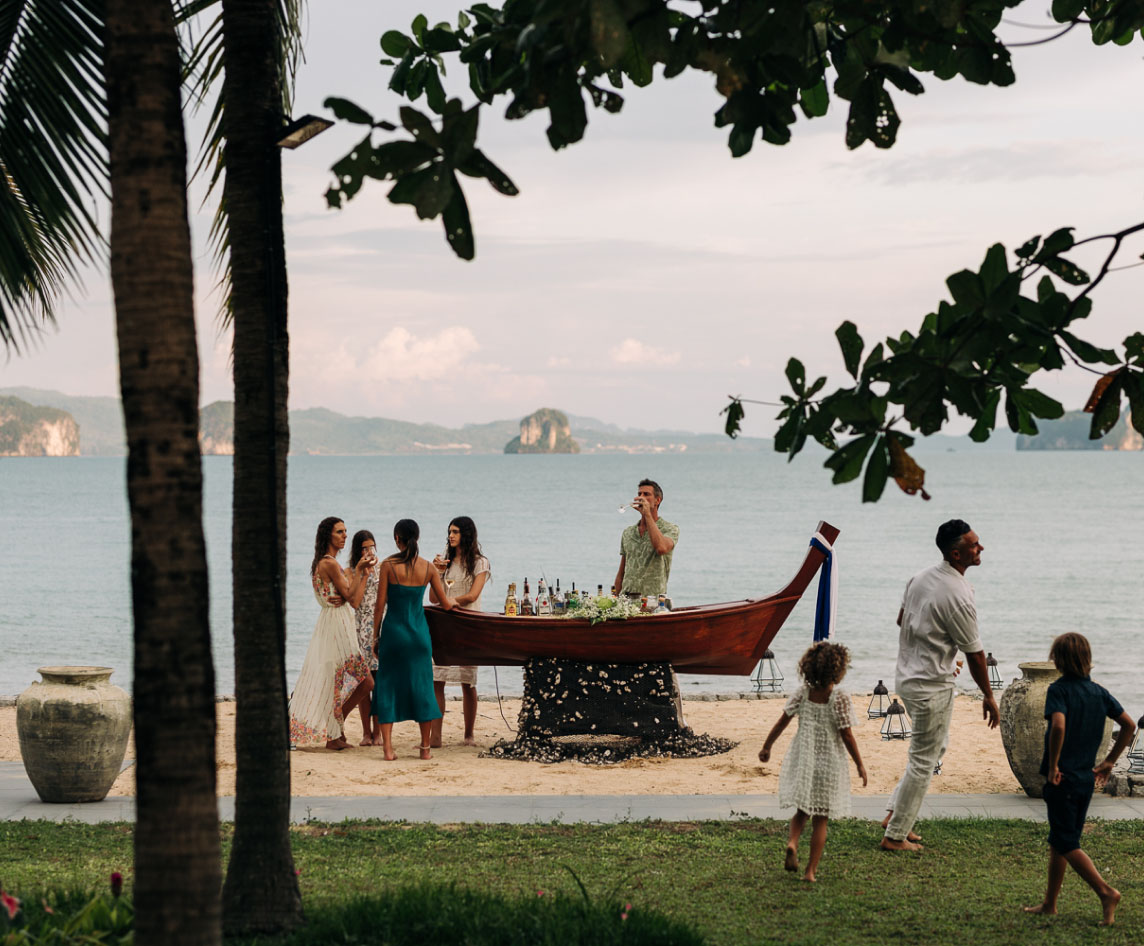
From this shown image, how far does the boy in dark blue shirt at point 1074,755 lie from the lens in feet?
19.2

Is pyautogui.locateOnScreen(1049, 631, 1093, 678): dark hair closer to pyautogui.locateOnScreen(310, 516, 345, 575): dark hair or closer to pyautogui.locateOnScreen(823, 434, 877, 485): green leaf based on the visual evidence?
pyautogui.locateOnScreen(823, 434, 877, 485): green leaf

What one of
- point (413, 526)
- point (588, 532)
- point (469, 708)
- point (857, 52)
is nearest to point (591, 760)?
point (469, 708)

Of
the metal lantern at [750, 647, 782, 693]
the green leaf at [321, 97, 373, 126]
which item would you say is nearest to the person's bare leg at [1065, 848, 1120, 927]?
the green leaf at [321, 97, 373, 126]

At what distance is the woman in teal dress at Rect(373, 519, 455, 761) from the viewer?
1012 cm

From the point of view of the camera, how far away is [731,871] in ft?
21.9

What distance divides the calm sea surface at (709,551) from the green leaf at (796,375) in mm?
14445

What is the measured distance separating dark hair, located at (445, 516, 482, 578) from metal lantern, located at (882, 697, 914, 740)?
158 inches

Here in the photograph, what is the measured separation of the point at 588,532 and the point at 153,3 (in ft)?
225

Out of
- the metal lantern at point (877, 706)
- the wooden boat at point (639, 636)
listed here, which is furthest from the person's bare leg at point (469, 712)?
the metal lantern at point (877, 706)

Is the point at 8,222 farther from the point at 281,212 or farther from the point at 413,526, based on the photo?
the point at 413,526

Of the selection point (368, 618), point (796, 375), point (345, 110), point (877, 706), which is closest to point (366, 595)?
point (368, 618)

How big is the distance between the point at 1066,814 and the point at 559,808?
3512 mm

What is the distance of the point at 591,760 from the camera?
10227 millimetres

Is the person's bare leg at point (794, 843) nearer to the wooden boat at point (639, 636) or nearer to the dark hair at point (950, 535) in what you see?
the dark hair at point (950, 535)
